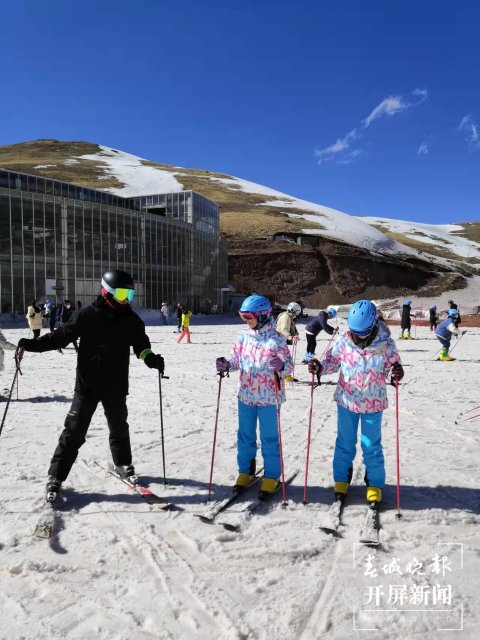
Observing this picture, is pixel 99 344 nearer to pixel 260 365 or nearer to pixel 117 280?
pixel 117 280

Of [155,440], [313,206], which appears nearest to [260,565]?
[155,440]

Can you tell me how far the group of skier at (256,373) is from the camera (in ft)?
12.9

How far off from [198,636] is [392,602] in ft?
3.87

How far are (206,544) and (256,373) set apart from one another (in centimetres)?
147

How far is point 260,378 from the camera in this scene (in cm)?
420

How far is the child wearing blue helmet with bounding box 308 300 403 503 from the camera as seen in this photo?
388 cm

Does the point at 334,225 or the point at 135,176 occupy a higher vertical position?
the point at 135,176

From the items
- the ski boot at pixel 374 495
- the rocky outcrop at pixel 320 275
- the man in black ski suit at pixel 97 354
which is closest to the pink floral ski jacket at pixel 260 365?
the man in black ski suit at pixel 97 354

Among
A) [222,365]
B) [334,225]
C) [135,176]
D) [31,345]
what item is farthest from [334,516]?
[135,176]

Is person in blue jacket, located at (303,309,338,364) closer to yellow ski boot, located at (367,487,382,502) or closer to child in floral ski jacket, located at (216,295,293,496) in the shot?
child in floral ski jacket, located at (216,295,293,496)

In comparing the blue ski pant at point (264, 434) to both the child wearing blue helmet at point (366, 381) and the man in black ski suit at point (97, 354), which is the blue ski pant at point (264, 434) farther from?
the man in black ski suit at point (97, 354)

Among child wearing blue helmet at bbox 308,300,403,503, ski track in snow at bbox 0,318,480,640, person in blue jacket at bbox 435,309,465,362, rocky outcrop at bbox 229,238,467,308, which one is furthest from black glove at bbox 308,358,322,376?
rocky outcrop at bbox 229,238,467,308

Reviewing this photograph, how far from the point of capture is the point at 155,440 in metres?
5.88

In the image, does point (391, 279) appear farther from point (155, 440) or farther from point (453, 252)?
point (155, 440)
